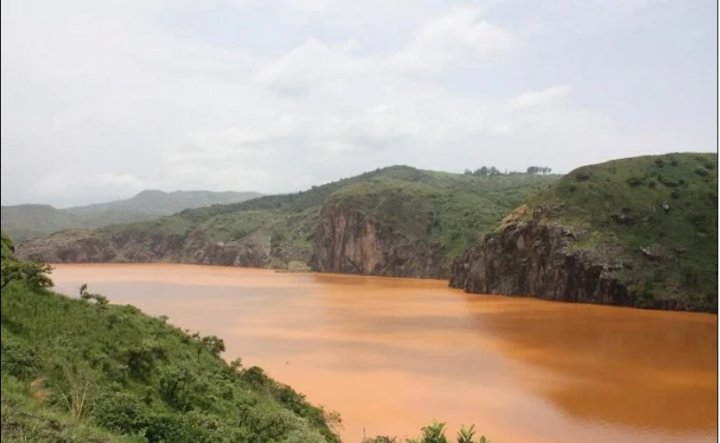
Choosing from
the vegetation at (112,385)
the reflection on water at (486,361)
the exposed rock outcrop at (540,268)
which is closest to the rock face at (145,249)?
the exposed rock outcrop at (540,268)

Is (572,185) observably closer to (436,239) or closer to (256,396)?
(436,239)

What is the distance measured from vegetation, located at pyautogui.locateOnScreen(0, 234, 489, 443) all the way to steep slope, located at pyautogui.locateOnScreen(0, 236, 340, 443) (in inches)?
1.0

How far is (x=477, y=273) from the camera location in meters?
72.6

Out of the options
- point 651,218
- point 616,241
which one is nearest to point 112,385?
point 616,241

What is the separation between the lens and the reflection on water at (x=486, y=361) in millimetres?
21453

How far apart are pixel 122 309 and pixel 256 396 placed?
203 inches

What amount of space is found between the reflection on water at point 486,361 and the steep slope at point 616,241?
398cm

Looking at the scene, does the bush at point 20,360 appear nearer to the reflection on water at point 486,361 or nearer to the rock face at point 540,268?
the reflection on water at point 486,361

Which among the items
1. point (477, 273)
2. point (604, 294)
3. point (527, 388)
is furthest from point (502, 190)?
point (527, 388)

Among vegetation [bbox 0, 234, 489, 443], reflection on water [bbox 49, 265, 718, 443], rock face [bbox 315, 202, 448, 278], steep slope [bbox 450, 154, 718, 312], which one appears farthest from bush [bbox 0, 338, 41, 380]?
rock face [bbox 315, 202, 448, 278]

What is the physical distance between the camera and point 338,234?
111 metres

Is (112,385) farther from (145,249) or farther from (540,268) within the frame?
(145,249)

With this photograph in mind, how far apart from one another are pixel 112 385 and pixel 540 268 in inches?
2395

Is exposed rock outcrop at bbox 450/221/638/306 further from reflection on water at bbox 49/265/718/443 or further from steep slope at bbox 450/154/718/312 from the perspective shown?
reflection on water at bbox 49/265/718/443
